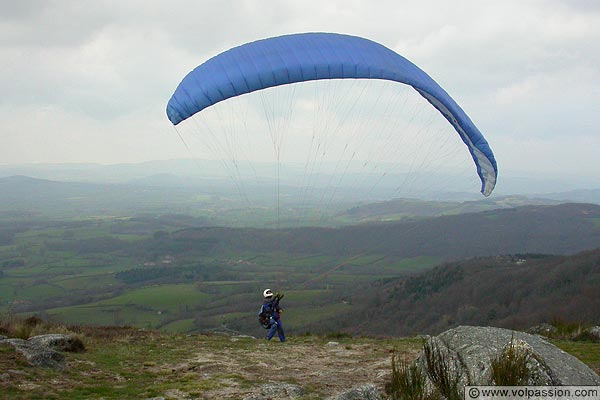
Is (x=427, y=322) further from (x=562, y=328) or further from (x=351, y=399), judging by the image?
(x=351, y=399)

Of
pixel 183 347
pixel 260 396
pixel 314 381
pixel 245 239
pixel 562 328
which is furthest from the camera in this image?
pixel 245 239

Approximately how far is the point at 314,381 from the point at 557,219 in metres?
199

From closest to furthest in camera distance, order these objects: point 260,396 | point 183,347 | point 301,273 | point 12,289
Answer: point 260,396 < point 183,347 < point 12,289 < point 301,273

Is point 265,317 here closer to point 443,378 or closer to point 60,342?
point 60,342

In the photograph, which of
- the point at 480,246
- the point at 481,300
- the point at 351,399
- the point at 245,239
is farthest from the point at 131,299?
the point at 480,246

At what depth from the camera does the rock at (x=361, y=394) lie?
7647mm

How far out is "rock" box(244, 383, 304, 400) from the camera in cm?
917

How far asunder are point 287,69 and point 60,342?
10.9 metres

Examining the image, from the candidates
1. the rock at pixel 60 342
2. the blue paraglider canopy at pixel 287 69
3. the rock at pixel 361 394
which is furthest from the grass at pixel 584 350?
the rock at pixel 60 342

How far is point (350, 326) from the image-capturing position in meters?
74.2

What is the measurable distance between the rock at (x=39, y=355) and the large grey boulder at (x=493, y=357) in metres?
A: 9.40

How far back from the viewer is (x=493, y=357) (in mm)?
7133

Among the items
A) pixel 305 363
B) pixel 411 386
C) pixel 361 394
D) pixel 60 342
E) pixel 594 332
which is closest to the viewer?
pixel 411 386

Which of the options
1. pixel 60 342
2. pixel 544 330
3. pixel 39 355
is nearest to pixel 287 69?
pixel 39 355
